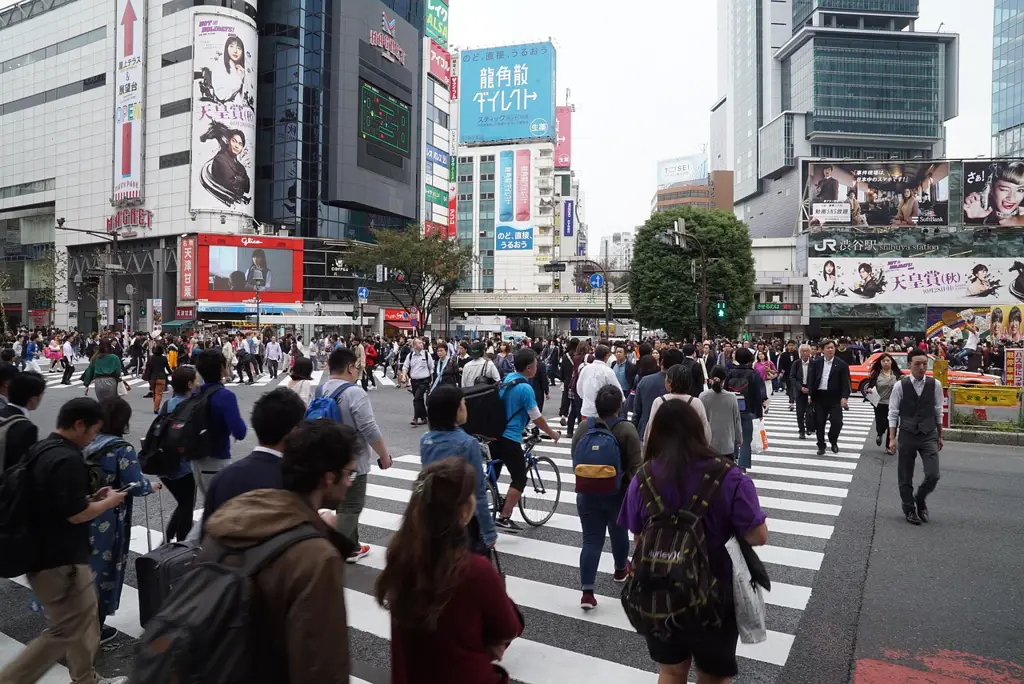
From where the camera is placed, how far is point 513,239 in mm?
93375

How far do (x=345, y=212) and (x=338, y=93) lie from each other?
32.8 ft

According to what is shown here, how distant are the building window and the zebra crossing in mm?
50058

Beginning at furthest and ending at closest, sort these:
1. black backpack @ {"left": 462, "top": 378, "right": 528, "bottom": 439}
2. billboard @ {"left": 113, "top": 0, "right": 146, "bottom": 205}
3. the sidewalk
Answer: billboard @ {"left": 113, "top": 0, "right": 146, "bottom": 205}
black backpack @ {"left": 462, "top": 378, "right": 528, "bottom": 439}
the sidewalk

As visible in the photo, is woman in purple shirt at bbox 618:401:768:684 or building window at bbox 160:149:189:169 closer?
woman in purple shirt at bbox 618:401:768:684

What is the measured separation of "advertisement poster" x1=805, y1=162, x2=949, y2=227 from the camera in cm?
5312

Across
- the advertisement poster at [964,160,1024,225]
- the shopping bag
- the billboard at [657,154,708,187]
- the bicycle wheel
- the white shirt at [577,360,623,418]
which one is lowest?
the bicycle wheel

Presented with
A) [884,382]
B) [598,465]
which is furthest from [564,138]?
[598,465]

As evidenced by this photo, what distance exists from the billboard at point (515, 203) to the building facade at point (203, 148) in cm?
2831

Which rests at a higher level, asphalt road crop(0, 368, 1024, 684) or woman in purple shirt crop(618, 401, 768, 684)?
woman in purple shirt crop(618, 401, 768, 684)

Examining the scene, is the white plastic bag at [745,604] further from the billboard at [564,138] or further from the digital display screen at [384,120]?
the billboard at [564,138]

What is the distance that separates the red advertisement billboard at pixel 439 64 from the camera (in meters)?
73.7

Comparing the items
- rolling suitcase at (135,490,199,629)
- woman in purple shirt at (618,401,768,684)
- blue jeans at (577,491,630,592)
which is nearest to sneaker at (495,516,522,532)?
blue jeans at (577,491,630,592)

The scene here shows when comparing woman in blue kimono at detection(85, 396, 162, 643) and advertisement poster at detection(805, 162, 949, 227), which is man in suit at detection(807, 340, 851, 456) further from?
advertisement poster at detection(805, 162, 949, 227)

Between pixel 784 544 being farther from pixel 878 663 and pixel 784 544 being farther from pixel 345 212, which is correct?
pixel 345 212
